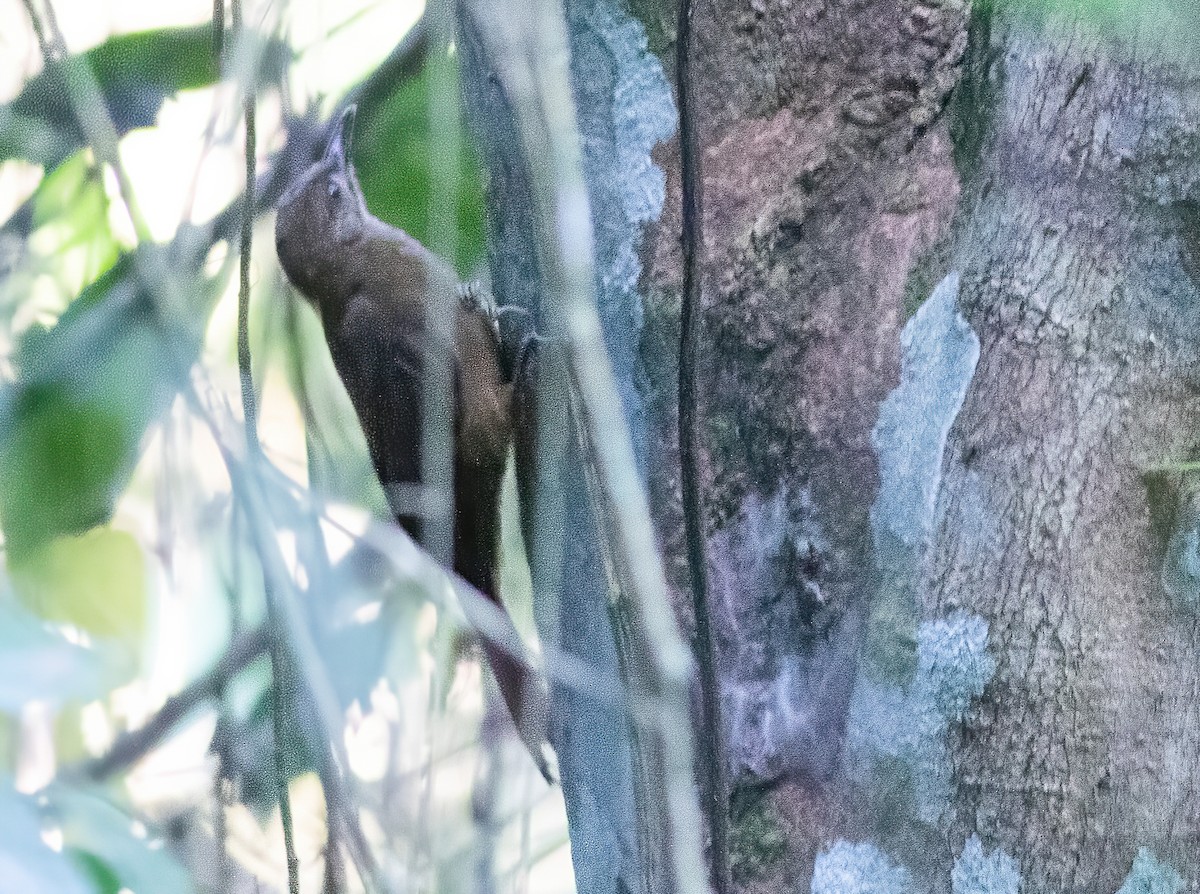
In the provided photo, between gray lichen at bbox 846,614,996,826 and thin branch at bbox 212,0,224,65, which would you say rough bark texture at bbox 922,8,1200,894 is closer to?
gray lichen at bbox 846,614,996,826

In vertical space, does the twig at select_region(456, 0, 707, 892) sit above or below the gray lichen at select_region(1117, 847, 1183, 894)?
above

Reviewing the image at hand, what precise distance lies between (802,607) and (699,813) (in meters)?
0.12

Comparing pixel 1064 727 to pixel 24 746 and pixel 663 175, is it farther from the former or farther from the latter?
pixel 24 746

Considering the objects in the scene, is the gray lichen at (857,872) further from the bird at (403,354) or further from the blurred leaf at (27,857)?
the blurred leaf at (27,857)

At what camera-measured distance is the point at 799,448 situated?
0.53 m

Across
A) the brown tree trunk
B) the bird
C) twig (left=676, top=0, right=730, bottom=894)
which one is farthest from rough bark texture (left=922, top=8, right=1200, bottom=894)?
the bird

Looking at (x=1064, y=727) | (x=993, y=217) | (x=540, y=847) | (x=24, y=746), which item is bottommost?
(x=540, y=847)

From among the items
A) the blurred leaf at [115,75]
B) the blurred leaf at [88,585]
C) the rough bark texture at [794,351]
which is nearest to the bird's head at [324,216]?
the blurred leaf at [115,75]

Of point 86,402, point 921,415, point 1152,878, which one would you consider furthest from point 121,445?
point 1152,878

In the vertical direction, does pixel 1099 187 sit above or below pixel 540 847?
above

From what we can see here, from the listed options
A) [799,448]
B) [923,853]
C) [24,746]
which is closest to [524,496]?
[799,448]

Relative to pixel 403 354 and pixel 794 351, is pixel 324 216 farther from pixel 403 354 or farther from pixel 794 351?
pixel 794 351

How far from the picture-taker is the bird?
2.24 feet

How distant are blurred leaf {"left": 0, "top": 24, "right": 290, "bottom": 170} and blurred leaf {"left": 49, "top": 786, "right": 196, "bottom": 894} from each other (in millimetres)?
482
